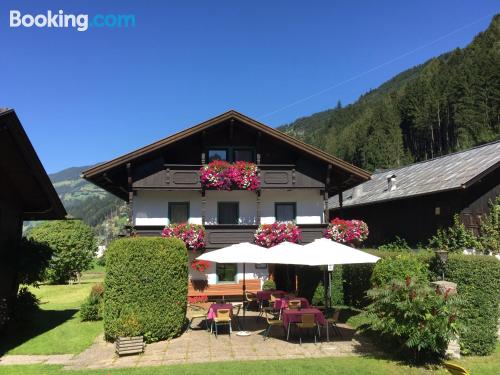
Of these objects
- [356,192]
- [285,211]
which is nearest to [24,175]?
[285,211]

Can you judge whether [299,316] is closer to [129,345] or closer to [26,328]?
[129,345]

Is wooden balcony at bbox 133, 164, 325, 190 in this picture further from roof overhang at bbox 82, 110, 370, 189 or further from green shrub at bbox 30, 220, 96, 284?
green shrub at bbox 30, 220, 96, 284

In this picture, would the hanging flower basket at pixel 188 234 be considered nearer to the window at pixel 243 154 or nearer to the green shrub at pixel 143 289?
the window at pixel 243 154

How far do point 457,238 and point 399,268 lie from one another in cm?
923

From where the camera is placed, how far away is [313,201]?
2261cm

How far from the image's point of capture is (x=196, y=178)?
20703 mm

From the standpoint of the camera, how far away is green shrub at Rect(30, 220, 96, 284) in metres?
32.7

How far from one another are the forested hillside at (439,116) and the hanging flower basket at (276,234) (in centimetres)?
3779

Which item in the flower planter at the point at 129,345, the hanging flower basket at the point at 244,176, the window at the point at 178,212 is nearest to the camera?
the flower planter at the point at 129,345

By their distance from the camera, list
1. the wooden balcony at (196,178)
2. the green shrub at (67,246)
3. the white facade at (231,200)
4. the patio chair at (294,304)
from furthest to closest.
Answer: the green shrub at (67,246), the white facade at (231,200), the wooden balcony at (196,178), the patio chair at (294,304)

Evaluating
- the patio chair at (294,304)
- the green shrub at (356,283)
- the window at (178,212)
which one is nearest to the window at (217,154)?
the window at (178,212)

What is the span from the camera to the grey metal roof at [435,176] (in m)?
19.8

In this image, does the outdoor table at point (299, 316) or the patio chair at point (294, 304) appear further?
the patio chair at point (294, 304)

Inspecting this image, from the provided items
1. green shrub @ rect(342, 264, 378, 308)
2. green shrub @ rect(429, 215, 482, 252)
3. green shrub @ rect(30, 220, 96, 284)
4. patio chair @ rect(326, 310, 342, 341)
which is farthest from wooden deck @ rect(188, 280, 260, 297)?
green shrub @ rect(30, 220, 96, 284)
